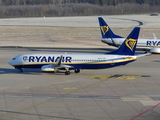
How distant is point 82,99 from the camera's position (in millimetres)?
41812

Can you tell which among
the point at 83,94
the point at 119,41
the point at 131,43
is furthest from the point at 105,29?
the point at 83,94

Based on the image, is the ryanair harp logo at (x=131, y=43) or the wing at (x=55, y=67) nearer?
the wing at (x=55, y=67)

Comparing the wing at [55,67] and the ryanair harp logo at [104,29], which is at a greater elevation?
the ryanair harp logo at [104,29]

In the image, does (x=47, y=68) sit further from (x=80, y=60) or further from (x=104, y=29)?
(x=104, y=29)

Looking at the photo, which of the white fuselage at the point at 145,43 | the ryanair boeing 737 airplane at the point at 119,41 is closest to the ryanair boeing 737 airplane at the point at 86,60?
the ryanair boeing 737 airplane at the point at 119,41

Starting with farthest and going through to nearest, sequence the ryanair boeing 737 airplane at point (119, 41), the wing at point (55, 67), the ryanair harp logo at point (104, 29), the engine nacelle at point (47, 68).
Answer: the ryanair harp logo at point (104, 29) → the ryanair boeing 737 airplane at point (119, 41) → the wing at point (55, 67) → the engine nacelle at point (47, 68)

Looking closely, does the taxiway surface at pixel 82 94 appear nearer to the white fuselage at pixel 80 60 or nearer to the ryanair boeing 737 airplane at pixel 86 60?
the ryanair boeing 737 airplane at pixel 86 60

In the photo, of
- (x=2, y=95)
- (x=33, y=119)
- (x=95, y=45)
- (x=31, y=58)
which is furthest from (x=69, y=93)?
(x=95, y=45)

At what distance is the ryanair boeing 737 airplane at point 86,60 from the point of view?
55.1 meters

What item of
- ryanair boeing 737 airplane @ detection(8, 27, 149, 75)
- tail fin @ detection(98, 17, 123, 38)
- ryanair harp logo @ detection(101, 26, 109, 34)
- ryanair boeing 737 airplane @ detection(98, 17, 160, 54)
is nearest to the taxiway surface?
ryanair boeing 737 airplane @ detection(8, 27, 149, 75)

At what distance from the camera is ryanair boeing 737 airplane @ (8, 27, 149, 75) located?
181 feet

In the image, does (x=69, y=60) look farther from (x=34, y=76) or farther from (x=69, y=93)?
(x=69, y=93)

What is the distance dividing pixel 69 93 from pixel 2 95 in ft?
28.5

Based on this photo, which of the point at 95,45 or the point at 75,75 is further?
the point at 95,45
